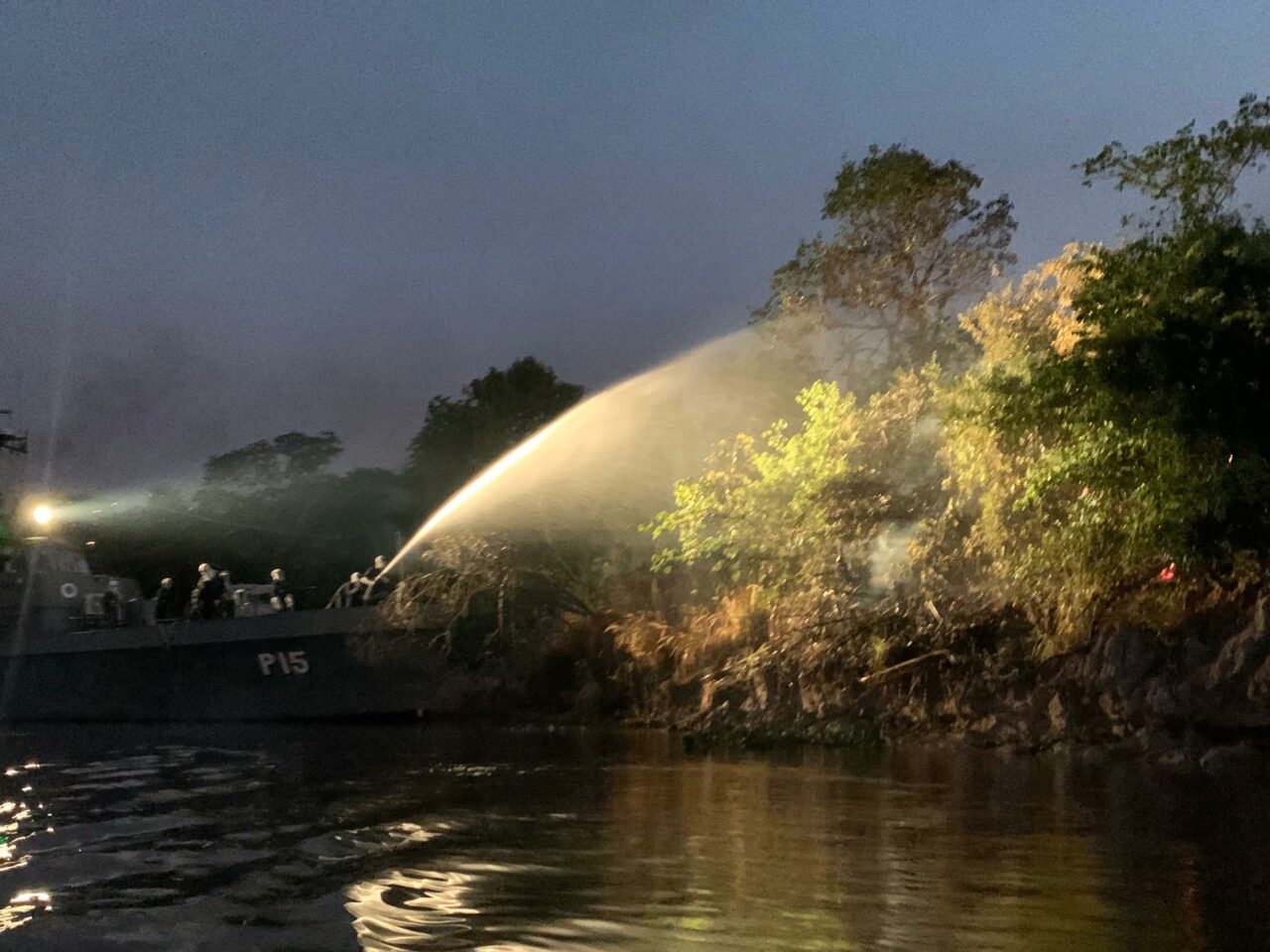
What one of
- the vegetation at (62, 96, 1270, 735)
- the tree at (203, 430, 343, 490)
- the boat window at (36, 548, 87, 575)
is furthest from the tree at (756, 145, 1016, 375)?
the tree at (203, 430, 343, 490)

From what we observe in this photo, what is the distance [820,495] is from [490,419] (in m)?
16.3

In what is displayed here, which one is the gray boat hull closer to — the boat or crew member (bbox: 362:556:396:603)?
the boat

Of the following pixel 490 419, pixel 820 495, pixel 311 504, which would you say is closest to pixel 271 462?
pixel 311 504

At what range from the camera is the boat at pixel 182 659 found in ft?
85.7

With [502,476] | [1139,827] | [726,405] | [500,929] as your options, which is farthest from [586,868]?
[502,476]

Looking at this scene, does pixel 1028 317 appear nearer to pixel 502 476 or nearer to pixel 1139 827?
pixel 1139 827

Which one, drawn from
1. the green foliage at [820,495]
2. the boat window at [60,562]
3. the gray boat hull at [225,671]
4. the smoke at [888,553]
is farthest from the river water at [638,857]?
the boat window at [60,562]

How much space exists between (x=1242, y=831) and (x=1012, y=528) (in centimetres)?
849

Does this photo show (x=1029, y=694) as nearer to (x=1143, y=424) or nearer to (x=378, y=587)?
(x=1143, y=424)

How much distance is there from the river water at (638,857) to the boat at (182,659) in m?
10.2

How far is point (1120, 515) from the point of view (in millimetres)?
16672

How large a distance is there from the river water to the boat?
1016 centimetres

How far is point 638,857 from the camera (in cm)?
889

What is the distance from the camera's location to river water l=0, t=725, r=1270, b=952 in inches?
263
